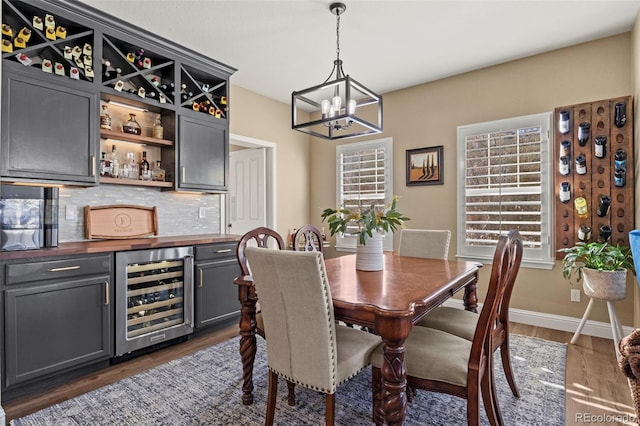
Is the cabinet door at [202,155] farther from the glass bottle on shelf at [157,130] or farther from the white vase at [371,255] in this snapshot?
the white vase at [371,255]

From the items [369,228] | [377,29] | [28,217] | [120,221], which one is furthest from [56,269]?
[377,29]

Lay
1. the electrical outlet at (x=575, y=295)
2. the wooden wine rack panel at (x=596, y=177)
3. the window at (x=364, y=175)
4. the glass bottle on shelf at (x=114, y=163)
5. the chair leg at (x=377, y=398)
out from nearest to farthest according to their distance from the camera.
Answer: the chair leg at (x=377, y=398) < the wooden wine rack panel at (x=596, y=177) < the glass bottle on shelf at (x=114, y=163) < the electrical outlet at (x=575, y=295) < the window at (x=364, y=175)

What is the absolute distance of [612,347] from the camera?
2.96 m

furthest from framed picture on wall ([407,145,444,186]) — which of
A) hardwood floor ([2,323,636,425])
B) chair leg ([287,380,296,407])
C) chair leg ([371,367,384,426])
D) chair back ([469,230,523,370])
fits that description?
chair leg ([287,380,296,407])

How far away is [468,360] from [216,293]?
245cm

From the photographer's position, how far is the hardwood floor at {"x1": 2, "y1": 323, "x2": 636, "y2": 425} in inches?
79.8

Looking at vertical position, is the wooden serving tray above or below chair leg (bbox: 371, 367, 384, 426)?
above

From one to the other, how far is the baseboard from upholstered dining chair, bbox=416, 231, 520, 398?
163 cm

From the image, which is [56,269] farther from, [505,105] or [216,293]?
[505,105]

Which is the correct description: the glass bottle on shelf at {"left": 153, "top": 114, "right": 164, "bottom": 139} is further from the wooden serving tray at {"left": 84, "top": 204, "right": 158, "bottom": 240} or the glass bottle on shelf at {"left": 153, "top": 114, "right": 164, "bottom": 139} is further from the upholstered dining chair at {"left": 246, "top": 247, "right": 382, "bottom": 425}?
the upholstered dining chair at {"left": 246, "top": 247, "right": 382, "bottom": 425}

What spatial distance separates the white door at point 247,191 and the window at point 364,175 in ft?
3.61

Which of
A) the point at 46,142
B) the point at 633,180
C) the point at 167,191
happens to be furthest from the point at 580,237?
the point at 46,142

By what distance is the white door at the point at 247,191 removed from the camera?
15.8 ft

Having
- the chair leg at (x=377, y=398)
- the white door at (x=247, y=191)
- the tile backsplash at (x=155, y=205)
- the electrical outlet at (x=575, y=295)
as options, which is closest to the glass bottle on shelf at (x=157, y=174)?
the tile backsplash at (x=155, y=205)
